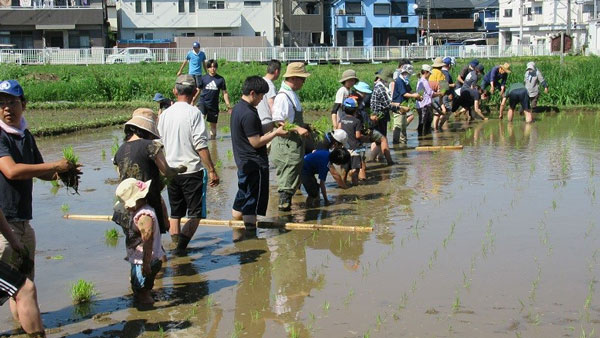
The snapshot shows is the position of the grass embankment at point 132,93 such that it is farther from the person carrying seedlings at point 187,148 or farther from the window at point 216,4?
the window at point 216,4

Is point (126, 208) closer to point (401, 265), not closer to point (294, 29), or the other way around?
point (401, 265)

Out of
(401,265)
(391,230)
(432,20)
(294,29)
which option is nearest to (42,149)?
(391,230)

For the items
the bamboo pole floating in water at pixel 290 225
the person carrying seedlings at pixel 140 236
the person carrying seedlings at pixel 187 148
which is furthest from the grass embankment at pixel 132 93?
the person carrying seedlings at pixel 140 236

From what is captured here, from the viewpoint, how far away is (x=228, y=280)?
21.5 ft

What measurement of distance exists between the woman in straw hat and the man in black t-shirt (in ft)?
5.49

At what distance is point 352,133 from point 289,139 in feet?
6.61

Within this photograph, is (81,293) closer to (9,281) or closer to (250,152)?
(9,281)

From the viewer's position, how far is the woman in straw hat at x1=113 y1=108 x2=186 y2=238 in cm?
616

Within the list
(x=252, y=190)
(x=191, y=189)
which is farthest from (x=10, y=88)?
(x=252, y=190)

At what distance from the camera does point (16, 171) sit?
4.95m

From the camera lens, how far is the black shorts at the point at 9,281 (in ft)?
15.2

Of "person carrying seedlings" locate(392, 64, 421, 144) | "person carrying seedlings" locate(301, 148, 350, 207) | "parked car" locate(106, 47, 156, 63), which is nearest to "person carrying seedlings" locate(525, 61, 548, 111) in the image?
"person carrying seedlings" locate(392, 64, 421, 144)

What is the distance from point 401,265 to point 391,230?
1.38m

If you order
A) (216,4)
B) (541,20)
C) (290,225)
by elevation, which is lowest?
(290,225)
